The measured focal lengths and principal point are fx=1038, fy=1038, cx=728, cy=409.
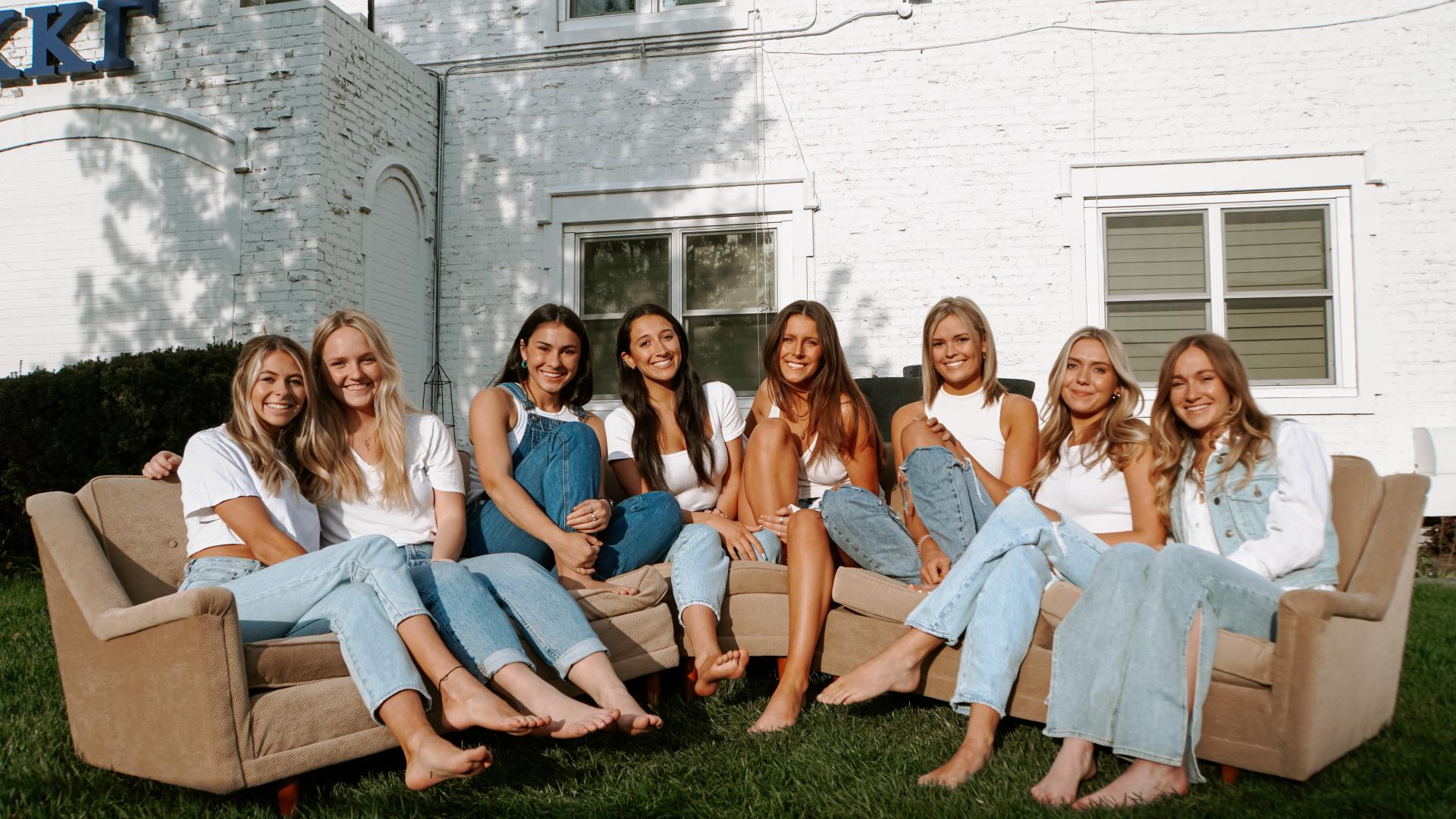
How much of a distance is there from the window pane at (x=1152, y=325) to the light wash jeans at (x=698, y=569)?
4654mm

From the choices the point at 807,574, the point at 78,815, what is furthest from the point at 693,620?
the point at 78,815

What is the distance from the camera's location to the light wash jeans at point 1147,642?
2.67 m

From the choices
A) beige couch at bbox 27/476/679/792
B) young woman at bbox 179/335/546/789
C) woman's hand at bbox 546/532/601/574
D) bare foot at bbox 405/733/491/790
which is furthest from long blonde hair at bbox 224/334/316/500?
bare foot at bbox 405/733/491/790

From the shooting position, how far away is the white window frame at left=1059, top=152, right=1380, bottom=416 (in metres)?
6.92

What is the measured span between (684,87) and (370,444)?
198 inches

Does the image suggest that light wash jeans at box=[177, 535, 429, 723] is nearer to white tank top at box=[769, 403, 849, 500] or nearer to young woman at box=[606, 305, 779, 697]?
young woman at box=[606, 305, 779, 697]

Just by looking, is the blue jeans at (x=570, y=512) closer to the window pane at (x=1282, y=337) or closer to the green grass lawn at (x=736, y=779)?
the green grass lawn at (x=736, y=779)

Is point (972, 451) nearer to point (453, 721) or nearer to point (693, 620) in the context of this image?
point (693, 620)

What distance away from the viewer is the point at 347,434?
350 centimetres

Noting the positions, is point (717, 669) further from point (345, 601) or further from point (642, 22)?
point (642, 22)

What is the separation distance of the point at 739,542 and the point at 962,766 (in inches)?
49.4

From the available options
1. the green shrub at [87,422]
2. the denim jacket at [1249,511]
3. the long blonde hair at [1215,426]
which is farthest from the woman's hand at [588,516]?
the green shrub at [87,422]

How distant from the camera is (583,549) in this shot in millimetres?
3480

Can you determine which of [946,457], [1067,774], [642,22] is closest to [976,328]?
[946,457]
